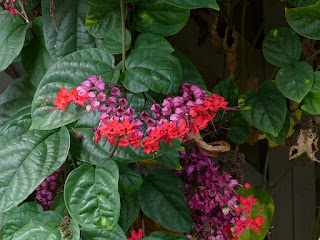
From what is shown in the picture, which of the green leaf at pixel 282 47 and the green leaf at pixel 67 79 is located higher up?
the green leaf at pixel 67 79

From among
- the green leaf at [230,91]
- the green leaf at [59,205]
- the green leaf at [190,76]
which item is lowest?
the green leaf at [59,205]

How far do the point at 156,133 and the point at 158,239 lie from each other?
0.31m

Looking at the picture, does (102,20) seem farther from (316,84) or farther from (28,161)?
(316,84)

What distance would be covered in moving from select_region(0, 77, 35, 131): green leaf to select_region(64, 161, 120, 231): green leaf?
1.11 feet

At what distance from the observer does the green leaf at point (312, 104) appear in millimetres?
1105

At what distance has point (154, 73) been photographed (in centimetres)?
84

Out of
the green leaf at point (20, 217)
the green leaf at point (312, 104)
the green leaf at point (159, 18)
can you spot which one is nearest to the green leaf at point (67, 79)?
the green leaf at point (159, 18)

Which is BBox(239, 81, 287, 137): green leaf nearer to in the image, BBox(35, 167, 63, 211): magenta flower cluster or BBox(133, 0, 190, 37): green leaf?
BBox(133, 0, 190, 37): green leaf

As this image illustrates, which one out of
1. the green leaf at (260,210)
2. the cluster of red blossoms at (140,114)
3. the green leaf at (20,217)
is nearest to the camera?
the cluster of red blossoms at (140,114)

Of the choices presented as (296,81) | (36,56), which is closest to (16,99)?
(36,56)

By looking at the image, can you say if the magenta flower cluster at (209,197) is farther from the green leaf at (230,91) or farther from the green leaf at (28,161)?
the green leaf at (28,161)

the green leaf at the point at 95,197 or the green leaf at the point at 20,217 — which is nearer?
the green leaf at the point at 95,197

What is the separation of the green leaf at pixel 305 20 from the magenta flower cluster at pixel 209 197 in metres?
0.35

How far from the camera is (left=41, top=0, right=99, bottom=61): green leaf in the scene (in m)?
0.99
